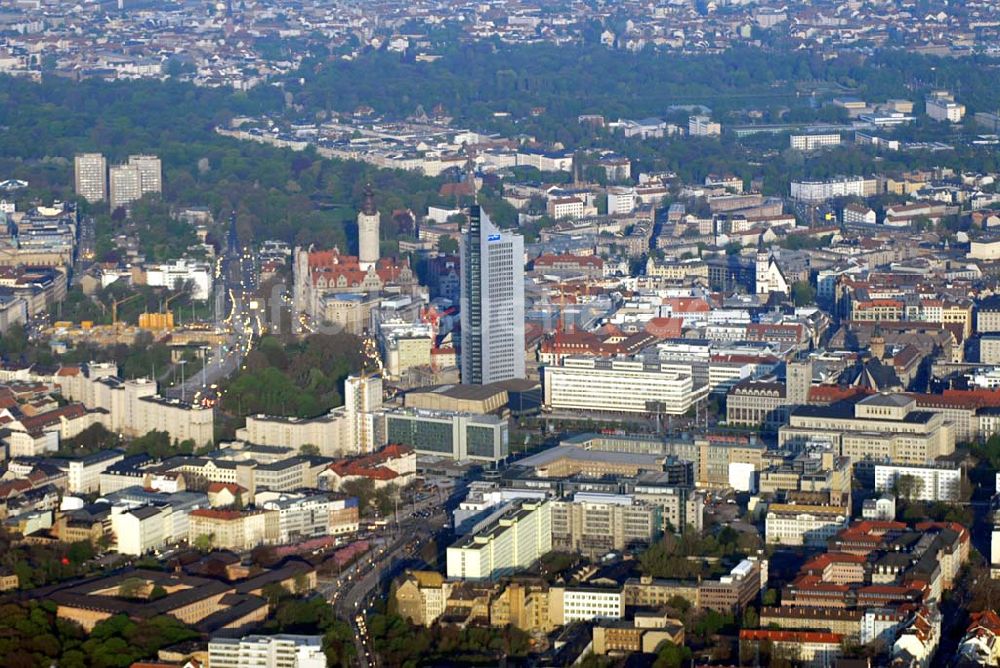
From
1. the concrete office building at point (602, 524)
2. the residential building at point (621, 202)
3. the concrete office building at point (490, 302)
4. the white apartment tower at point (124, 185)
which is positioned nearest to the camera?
the concrete office building at point (602, 524)

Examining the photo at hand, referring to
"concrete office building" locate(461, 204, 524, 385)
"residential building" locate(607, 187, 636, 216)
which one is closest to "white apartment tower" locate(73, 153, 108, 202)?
"residential building" locate(607, 187, 636, 216)

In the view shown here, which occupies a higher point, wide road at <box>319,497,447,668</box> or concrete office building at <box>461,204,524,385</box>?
concrete office building at <box>461,204,524,385</box>

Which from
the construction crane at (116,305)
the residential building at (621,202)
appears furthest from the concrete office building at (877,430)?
the residential building at (621,202)

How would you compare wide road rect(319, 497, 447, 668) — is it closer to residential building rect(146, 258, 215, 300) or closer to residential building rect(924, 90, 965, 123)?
residential building rect(146, 258, 215, 300)

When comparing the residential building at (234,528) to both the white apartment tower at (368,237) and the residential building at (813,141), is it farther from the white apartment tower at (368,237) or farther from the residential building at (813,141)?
the residential building at (813,141)

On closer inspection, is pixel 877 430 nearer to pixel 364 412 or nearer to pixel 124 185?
pixel 364 412
